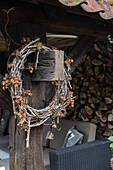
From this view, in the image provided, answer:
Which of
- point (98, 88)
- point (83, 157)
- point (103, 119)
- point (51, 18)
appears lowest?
point (83, 157)

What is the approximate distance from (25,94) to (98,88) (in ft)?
6.36

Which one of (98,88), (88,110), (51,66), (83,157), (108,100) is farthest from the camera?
(88,110)

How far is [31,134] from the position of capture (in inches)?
72.4

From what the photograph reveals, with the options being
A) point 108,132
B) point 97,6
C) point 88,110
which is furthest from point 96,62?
point 97,6

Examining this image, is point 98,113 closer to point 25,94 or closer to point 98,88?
point 98,88

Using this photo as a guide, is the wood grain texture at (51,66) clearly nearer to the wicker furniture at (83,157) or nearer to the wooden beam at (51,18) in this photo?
the wooden beam at (51,18)

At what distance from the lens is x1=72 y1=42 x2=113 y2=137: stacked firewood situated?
333 cm

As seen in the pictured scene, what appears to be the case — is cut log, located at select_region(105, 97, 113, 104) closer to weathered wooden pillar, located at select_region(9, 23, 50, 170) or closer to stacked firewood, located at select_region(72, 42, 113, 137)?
stacked firewood, located at select_region(72, 42, 113, 137)

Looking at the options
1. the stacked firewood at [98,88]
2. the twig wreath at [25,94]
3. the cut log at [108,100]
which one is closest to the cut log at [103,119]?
the stacked firewood at [98,88]

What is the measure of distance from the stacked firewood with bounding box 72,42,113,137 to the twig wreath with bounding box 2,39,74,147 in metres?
1.63

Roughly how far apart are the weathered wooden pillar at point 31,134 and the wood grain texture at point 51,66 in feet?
0.45

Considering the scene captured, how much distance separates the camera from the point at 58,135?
362cm

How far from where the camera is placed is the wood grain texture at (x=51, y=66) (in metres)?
1.56

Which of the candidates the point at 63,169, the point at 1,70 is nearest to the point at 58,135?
the point at 63,169
